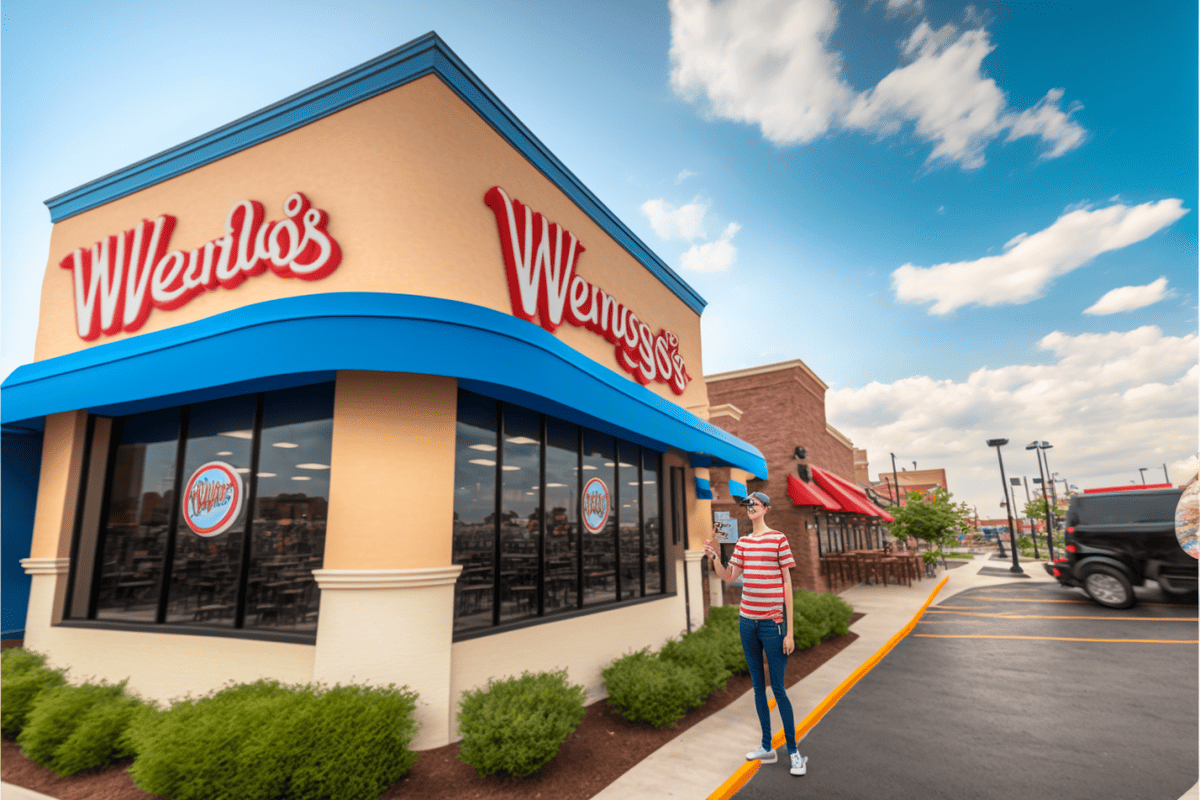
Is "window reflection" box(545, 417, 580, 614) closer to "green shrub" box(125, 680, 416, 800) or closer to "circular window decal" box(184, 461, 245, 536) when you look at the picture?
"green shrub" box(125, 680, 416, 800)

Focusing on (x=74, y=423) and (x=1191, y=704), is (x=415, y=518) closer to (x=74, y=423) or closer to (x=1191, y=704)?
(x=74, y=423)

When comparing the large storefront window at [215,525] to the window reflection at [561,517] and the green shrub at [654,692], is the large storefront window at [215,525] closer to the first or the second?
the window reflection at [561,517]

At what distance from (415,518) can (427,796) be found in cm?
224

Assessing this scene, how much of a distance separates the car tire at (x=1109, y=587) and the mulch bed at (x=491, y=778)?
44.8ft

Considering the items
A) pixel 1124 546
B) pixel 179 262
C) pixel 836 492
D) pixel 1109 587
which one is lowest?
pixel 1109 587

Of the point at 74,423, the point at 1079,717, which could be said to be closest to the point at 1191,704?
the point at 1079,717

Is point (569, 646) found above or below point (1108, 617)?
above

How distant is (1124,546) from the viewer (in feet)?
43.9

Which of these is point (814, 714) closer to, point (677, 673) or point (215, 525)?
point (677, 673)

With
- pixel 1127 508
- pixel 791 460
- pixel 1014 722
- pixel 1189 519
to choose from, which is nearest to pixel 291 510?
pixel 1189 519

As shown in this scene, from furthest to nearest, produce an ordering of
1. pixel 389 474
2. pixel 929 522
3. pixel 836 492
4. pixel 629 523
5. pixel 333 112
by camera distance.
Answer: pixel 929 522
pixel 836 492
pixel 629 523
pixel 333 112
pixel 389 474

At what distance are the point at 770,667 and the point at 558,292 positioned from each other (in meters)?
5.18

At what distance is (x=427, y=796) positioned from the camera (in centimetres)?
441

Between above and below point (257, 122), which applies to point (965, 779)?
below
